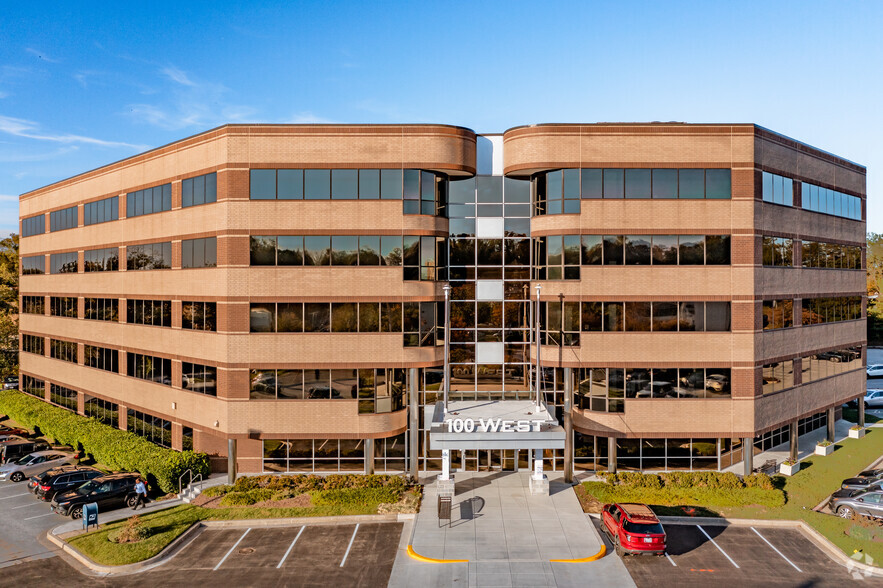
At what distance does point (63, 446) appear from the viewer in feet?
138

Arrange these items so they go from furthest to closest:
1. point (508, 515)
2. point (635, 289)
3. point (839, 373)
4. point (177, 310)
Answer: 1. point (839, 373)
2. point (177, 310)
3. point (635, 289)
4. point (508, 515)

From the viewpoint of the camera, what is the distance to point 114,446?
35.0 metres

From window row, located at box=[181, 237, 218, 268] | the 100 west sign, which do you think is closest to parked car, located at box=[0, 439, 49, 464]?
window row, located at box=[181, 237, 218, 268]

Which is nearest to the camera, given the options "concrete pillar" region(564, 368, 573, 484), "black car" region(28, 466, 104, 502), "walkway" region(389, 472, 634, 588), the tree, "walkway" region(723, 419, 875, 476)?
"walkway" region(389, 472, 634, 588)

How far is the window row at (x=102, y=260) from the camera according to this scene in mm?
41625

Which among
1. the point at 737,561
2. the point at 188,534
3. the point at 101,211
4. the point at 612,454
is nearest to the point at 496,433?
the point at 612,454

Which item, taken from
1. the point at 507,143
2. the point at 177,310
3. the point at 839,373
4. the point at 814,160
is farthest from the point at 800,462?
the point at 177,310

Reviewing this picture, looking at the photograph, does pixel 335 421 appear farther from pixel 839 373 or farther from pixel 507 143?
pixel 839 373

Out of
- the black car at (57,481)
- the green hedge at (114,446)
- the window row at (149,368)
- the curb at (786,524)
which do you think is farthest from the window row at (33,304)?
the curb at (786,524)

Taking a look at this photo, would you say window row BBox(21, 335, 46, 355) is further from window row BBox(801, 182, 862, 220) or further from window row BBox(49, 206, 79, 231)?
window row BBox(801, 182, 862, 220)

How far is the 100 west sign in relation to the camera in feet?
91.5

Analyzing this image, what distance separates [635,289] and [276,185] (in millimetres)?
20777

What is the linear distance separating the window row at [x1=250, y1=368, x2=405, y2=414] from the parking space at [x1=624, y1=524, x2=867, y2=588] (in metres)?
15.2

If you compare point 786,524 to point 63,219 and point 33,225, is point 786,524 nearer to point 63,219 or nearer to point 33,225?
point 63,219
